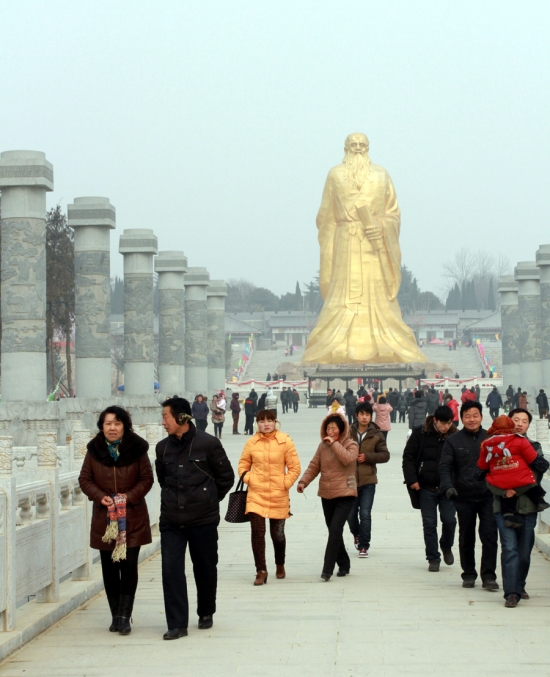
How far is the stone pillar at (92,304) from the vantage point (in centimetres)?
2402

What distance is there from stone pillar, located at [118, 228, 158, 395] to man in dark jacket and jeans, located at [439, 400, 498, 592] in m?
21.6

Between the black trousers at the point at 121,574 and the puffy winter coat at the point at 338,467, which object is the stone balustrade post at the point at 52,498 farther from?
the puffy winter coat at the point at 338,467

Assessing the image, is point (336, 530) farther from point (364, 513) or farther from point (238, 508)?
point (364, 513)

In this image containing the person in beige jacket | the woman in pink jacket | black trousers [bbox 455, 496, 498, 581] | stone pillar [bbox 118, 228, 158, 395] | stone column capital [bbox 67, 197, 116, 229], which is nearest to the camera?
black trousers [bbox 455, 496, 498, 581]

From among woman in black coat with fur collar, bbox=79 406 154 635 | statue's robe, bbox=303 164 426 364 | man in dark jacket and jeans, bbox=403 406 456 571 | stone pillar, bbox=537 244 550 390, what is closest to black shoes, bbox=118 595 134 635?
woman in black coat with fur collar, bbox=79 406 154 635

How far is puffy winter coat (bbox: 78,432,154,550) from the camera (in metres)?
5.80

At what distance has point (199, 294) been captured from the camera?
123 ft

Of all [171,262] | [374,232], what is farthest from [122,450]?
[374,232]

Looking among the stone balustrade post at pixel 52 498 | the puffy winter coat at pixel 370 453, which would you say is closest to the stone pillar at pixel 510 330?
the puffy winter coat at pixel 370 453

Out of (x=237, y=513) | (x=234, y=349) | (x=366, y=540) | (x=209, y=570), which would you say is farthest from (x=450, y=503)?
(x=234, y=349)

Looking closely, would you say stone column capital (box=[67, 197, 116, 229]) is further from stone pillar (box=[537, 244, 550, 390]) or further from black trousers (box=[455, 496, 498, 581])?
black trousers (box=[455, 496, 498, 581])

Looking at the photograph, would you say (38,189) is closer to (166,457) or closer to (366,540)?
(366,540)

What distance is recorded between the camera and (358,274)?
3850cm

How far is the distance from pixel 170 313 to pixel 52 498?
89.2 feet
